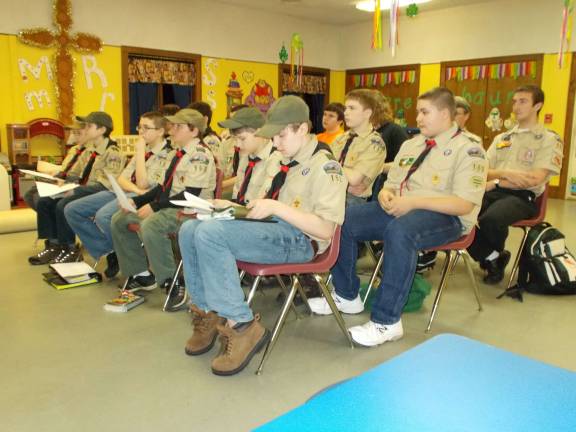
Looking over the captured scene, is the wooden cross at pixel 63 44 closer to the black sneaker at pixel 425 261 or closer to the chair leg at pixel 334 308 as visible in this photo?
the black sneaker at pixel 425 261

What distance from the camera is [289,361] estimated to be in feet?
8.17

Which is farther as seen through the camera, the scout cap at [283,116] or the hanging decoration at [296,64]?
the hanging decoration at [296,64]

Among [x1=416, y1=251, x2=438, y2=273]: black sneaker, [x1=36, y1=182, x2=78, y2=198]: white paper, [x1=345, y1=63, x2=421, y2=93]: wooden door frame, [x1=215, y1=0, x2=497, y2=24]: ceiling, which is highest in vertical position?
[x1=215, y1=0, x2=497, y2=24]: ceiling

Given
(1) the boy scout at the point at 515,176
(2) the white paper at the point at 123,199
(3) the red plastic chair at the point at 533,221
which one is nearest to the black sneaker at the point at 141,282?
(2) the white paper at the point at 123,199

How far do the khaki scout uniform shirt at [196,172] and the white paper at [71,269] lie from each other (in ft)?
3.06

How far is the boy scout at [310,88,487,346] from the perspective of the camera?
2.62 metres

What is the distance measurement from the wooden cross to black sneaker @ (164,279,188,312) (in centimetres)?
541

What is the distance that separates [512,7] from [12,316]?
862 cm

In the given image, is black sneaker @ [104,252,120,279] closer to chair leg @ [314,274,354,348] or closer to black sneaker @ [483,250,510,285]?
chair leg @ [314,274,354,348]

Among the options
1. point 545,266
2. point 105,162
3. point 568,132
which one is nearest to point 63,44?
point 105,162

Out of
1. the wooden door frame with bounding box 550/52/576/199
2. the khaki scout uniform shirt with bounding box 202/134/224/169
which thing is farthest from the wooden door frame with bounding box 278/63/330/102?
the khaki scout uniform shirt with bounding box 202/134/224/169

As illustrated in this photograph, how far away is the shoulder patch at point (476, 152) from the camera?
107 inches

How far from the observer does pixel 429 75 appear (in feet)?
32.2

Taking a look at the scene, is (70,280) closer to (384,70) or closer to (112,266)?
(112,266)
